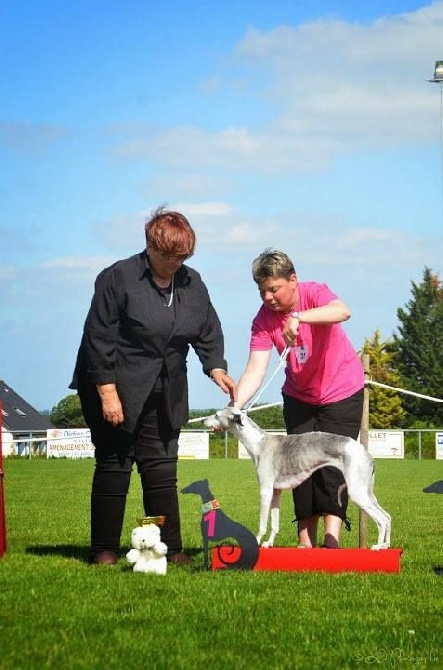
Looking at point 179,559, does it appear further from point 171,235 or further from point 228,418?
point 171,235

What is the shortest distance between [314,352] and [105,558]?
6.22 feet

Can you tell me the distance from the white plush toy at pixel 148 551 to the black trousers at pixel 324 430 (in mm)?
1225

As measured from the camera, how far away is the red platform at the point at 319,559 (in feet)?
21.7

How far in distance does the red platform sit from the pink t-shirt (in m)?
1.03

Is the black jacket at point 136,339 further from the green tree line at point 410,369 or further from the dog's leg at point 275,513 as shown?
the green tree line at point 410,369

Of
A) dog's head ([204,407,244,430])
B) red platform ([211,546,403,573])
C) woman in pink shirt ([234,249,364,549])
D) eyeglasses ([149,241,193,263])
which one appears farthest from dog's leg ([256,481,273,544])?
eyeglasses ([149,241,193,263])

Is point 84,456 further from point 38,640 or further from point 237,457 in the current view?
point 38,640

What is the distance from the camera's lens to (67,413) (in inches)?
2847

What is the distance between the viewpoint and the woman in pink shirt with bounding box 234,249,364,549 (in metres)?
6.66

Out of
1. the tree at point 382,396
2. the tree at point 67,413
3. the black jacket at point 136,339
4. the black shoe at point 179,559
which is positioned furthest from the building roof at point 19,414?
the black jacket at point 136,339

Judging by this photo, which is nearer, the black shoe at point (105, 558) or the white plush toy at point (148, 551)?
the white plush toy at point (148, 551)

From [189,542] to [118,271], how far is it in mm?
3650

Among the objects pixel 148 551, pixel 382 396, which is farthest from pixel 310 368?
pixel 382 396

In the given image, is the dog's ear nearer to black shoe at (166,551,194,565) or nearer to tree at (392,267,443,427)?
black shoe at (166,551,194,565)
